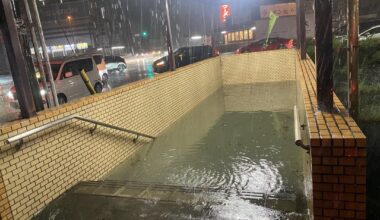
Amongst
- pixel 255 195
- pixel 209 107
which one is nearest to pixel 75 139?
pixel 255 195

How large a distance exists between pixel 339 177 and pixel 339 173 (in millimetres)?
35

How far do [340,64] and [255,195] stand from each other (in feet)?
33.3

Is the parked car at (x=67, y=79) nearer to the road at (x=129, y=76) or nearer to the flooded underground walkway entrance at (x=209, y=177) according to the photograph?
the road at (x=129, y=76)

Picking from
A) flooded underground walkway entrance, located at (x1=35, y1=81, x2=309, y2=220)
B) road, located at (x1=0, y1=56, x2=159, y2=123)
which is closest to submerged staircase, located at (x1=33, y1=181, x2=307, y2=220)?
flooded underground walkway entrance, located at (x1=35, y1=81, x2=309, y2=220)

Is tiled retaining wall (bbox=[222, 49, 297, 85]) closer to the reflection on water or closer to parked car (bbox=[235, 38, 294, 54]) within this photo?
parked car (bbox=[235, 38, 294, 54])

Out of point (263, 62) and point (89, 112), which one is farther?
point (263, 62)

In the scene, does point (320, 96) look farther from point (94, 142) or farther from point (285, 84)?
point (285, 84)

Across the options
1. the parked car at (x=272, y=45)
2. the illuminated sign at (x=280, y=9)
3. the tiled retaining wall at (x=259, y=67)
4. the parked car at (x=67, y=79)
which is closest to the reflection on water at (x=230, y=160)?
the parked car at (x=67, y=79)

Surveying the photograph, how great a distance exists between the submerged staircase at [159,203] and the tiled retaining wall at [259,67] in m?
11.7

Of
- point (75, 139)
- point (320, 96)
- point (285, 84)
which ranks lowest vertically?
point (285, 84)

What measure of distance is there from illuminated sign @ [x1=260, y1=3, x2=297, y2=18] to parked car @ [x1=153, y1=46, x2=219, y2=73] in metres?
16.8

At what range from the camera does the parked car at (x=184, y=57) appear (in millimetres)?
17500

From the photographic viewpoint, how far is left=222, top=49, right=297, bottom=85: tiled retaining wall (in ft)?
48.9

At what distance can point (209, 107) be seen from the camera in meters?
11.0
